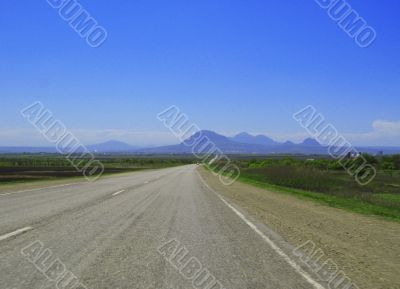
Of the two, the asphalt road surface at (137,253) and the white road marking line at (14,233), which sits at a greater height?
the white road marking line at (14,233)

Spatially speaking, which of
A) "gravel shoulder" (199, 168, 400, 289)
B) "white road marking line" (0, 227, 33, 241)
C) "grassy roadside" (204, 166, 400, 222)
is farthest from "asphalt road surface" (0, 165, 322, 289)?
"grassy roadside" (204, 166, 400, 222)

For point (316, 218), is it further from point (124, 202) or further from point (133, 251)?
point (133, 251)

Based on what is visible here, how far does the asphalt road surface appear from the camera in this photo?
22.4 ft

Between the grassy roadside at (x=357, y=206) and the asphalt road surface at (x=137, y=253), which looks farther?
the grassy roadside at (x=357, y=206)

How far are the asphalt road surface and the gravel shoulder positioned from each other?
0.84 metres

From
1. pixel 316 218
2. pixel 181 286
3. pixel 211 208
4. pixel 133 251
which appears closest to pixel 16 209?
pixel 211 208

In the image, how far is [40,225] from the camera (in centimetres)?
1154

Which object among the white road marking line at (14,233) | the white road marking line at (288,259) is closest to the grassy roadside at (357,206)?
the white road marking line at (288,259)

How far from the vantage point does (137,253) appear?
870cm

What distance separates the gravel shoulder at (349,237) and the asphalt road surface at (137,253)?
84cm

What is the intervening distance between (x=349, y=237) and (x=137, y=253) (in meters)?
5.49

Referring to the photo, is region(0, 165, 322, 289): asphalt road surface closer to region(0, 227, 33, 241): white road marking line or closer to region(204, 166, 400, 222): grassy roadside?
region(0, 227, 33, 241): white road marking line

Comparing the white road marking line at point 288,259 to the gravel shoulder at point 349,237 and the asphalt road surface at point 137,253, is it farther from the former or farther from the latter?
the gravel shoulder at point 349,237

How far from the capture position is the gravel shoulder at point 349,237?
8.01 meters
